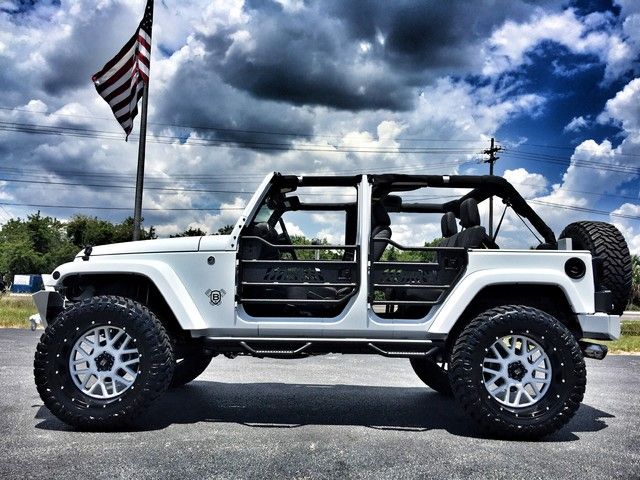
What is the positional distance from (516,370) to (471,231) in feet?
3.68

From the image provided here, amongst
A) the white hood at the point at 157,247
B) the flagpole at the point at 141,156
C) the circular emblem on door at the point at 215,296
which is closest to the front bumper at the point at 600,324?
the circular emblem on door at the point at 215,296

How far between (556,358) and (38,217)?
273 ft

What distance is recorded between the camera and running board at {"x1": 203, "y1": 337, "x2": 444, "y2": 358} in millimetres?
4453

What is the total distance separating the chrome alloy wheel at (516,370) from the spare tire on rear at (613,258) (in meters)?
0.85

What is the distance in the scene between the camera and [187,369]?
5.79m

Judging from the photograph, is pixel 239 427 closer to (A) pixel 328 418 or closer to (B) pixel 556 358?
(A) pixel 328 418

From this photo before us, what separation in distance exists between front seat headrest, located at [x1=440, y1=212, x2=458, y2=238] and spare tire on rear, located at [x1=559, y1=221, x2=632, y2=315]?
1.06 m

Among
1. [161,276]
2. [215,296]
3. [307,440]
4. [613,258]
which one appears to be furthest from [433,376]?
[161,276]

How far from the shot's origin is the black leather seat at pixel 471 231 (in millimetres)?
4648

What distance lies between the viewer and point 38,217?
77.6 metres

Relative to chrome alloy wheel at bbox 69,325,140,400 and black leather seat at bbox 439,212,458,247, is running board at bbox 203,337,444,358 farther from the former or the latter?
black leather seat at bbox 439,212,458,247

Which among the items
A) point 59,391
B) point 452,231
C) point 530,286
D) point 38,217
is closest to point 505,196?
point 452,231

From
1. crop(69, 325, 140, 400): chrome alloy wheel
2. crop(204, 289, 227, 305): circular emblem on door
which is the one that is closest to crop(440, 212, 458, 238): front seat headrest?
crop(204, 289, 227, 305): circular emblem on door

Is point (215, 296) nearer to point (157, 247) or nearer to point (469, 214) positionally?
point (157, 247)
